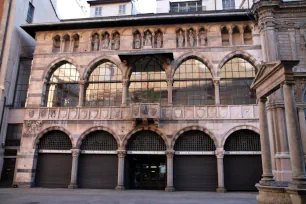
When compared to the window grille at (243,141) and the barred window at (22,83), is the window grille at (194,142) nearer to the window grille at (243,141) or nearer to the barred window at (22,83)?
the window grille at (243,141)

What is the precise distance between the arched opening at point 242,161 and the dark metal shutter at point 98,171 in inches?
313

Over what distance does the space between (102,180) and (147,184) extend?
3.30 meters

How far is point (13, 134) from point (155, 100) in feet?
37.6

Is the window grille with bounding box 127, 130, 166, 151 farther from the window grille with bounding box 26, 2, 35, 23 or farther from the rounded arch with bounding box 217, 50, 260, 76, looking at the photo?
the window grille with bounding box 26, 2, 35, 23

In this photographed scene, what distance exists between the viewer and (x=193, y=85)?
62.5ft

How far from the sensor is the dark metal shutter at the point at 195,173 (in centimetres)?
1722

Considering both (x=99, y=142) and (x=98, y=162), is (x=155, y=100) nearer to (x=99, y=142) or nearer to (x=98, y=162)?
(x=99, y=142)

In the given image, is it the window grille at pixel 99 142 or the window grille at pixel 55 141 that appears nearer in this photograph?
the window grille at pixel 99 142

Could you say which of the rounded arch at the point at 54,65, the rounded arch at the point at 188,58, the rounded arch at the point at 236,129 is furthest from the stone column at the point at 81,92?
the rounded arch at the point at 236,129

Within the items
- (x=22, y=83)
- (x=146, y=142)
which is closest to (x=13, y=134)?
(x=22, y=83)

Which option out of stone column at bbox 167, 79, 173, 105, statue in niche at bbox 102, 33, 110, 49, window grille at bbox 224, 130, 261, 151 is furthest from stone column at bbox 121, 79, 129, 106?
window grille at bbox 224, 130, 261, 151

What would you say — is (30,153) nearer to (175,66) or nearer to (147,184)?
(147,184)

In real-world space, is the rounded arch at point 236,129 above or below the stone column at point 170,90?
below

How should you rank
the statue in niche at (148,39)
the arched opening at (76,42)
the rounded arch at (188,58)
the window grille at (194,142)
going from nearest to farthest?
1. the window grille at (194,142)
2. the rounded arch at (188,58)
3. the statue in niche at (148,39)
4. the arched opening at (76,42)
